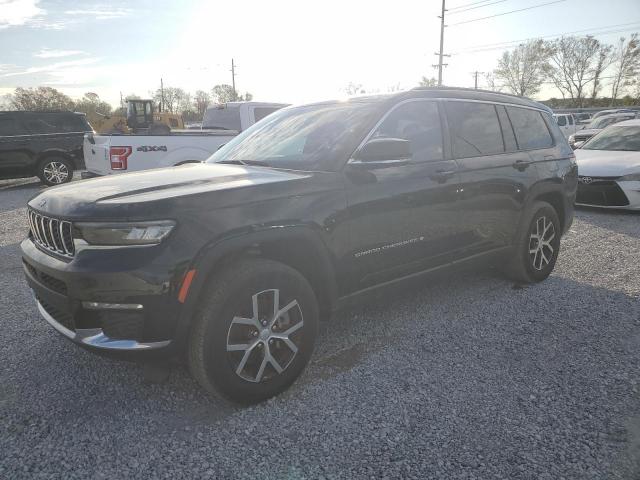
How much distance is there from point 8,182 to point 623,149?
16.2 m

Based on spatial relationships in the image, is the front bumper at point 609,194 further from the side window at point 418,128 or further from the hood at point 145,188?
the hood at point 145,188

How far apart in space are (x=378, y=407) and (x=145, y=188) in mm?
1839

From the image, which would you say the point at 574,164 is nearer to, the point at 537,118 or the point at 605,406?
Answer: the point at 537,118

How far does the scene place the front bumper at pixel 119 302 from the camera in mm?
2254

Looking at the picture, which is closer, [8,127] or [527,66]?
[8,127]

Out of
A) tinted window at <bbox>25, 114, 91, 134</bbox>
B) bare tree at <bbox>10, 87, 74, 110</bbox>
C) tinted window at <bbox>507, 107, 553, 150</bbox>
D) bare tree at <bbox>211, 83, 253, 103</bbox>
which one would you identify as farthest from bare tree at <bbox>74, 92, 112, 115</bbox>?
tinted window at <bbox>507, 107, 553, 150</bbox>

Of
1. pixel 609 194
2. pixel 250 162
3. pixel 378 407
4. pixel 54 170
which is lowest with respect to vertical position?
pixel 378 407

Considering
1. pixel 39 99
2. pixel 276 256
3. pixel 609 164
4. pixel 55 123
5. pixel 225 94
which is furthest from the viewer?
pixel 225 94

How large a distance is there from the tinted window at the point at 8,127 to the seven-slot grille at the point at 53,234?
1093 cm

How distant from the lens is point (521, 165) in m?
4.35

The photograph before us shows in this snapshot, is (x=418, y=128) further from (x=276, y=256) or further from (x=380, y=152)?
(x=276, y=256)

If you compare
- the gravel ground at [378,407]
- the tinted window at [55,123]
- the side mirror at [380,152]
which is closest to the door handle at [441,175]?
the side mirror at [380,152]

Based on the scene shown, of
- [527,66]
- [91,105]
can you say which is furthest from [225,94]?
[527,66]

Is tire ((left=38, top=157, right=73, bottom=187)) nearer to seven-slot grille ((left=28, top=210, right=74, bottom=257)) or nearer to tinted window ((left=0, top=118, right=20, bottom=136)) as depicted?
tinted window ((left=0, top=118, right=20, bottom=136))
